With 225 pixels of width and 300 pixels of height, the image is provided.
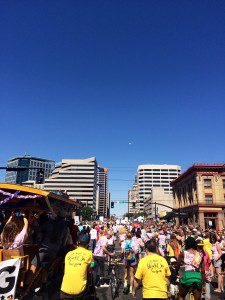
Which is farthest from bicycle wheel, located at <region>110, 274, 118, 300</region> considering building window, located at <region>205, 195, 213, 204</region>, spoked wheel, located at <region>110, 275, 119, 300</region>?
building window, located at <region>205, 195, 213, 204</region>

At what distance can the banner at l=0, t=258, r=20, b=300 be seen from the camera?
609 centimetres

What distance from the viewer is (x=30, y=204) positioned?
943 centimetres

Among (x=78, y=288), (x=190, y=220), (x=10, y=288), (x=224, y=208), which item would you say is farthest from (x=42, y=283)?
(x=190, y=220)

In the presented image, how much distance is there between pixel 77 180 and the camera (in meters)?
178

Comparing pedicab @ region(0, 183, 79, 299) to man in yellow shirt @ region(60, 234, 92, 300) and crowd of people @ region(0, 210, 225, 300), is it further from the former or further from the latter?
man in yellow shirt @ region(60, 234, 92, 300)

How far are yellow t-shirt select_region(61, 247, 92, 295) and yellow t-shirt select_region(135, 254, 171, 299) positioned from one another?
101cm

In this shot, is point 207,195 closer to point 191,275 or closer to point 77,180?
point 191,275

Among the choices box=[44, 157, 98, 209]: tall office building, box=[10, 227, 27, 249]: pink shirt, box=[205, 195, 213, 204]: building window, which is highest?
box=[44, 157, 98, 209]: tall office building

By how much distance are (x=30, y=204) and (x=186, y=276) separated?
246 inches

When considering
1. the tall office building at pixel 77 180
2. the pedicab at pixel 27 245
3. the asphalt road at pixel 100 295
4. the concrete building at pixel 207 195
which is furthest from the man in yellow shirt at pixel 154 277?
the tall office building at pixel 77 180

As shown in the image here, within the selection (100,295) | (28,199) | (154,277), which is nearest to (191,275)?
(154,277)

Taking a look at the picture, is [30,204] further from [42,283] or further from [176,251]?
[176,251]

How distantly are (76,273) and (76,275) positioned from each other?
0.11ft

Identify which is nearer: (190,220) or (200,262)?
(200,262)
